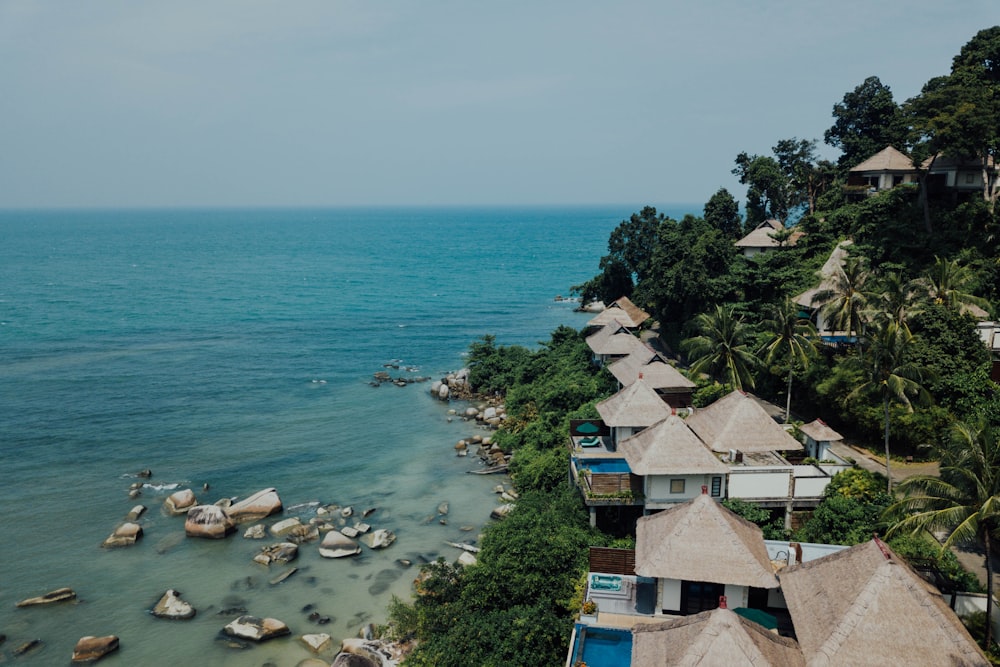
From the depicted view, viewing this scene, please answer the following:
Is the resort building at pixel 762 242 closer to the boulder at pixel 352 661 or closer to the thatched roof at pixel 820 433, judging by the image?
the thatched roof at pixel 820 433

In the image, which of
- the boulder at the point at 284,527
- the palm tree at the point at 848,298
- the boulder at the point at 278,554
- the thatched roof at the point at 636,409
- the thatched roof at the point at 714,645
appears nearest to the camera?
the thatched roof at the point at 714,645

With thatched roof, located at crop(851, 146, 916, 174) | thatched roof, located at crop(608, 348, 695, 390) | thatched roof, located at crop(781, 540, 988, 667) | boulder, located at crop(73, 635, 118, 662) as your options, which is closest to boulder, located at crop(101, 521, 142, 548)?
boulder, located at crop(73, 635, 118, 662)

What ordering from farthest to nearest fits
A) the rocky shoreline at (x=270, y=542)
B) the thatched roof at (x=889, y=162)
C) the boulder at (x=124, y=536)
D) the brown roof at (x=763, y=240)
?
the brown roof at (x=763, y=240) → the thatched roof at (x=889, y=162) → the boulder at (x=124, y=536) → the rocky shoreline at (x=270, y=542)

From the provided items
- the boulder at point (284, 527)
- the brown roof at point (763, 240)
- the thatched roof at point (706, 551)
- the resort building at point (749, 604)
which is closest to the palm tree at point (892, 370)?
the resort building at point (749, 604)

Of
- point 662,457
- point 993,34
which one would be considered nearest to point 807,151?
point 993,34

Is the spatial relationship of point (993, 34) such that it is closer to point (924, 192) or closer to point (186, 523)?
point (924, 192)

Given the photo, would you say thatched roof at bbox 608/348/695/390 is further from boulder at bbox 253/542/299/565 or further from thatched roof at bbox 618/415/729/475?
boulder at bbox 253/542/299/565
